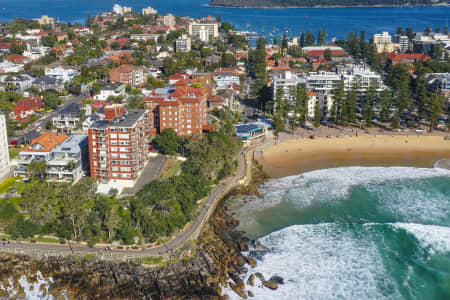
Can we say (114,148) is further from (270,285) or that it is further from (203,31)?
(203,31)

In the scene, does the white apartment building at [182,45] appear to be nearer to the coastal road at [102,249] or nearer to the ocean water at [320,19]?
the ocean water at [320,19]

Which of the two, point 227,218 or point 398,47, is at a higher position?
point 398,47

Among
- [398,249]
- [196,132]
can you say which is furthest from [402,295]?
[196,132]

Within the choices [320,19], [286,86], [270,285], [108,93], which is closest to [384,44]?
[286,86]

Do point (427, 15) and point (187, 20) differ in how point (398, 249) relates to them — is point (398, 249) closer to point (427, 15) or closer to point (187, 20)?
point (187, 20)

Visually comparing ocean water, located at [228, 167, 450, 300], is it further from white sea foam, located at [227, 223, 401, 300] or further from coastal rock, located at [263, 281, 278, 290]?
coastal rock, located at [263, 281, 278, 290]

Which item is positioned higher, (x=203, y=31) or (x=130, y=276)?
(x=203, y=31)
